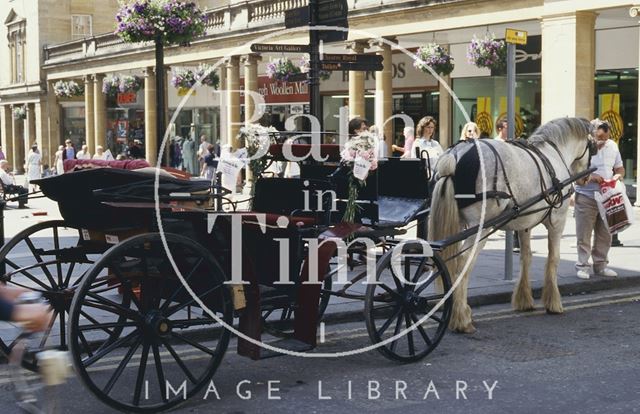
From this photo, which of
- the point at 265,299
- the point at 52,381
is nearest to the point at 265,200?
the point at 265,299

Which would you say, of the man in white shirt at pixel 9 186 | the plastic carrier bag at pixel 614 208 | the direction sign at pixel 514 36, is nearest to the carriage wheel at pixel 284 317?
the direction sign at pixel 514 36

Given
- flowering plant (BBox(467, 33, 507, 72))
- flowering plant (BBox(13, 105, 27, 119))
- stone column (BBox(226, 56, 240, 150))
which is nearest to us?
flowering plant (BBox(467, 33, 507, 72))

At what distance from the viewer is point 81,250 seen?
6.80 metres

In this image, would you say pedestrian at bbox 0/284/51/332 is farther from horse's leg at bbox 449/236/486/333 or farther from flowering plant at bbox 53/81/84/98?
flowering plant at bbox 53/81/84/98

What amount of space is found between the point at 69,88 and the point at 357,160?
42.2 metres

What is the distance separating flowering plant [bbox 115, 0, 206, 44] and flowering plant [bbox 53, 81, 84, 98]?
32.8 metres

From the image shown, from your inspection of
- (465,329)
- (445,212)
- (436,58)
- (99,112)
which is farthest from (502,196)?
(99,112)

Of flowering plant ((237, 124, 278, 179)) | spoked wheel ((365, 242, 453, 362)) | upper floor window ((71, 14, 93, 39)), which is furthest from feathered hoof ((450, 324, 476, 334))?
upper floor window ((71, 14, 93, 39))

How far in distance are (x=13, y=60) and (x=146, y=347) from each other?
56348mm

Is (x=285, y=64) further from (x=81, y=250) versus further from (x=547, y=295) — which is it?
(x=81, y=250)

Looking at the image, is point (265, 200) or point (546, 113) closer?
point (265, 200)

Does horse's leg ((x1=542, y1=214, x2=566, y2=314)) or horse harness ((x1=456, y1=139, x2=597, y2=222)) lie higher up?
horse harness ((x1=456, y1=139, x2=597, y2=222))

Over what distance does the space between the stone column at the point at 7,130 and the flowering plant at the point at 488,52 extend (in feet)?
142

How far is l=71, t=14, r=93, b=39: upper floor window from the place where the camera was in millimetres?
53594
